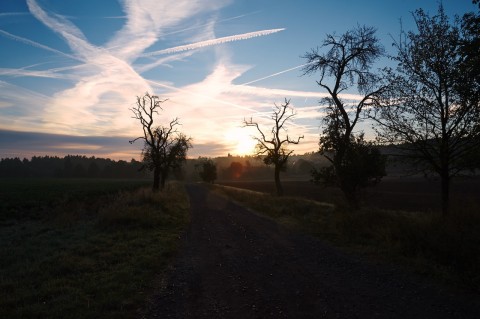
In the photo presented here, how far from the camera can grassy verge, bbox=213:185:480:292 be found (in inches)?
317

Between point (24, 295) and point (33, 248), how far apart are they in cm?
628

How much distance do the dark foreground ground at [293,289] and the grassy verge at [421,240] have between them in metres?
0.74

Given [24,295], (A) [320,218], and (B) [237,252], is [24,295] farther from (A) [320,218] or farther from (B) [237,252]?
(A) [320,218]

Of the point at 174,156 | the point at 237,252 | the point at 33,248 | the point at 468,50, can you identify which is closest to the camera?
the point at 468,50

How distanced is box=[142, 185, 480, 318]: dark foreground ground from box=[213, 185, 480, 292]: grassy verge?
0.74 m

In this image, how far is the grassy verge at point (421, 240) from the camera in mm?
8055

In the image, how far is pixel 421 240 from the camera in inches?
386

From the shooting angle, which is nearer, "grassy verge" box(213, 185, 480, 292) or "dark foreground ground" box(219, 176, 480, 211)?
"grassy verge" box(213, 185, 480, 292)

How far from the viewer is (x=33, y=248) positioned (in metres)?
12.4

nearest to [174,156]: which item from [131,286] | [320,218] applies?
[320,218]

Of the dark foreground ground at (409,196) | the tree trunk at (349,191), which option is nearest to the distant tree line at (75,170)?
the dark foreground ground at (409,196)

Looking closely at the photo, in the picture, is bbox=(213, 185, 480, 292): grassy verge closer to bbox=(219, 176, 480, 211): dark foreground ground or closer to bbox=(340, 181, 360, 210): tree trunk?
bbox=(219, 176, 480, 211): dark foreground ground

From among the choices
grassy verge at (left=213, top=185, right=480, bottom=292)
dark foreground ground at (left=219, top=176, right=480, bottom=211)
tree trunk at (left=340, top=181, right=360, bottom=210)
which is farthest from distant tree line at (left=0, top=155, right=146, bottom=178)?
grassy verge at (left=213, top=185, right=480, bottom=292)

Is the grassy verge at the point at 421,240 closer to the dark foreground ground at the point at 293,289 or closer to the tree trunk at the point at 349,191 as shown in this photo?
the dark foreground ground at the point at 293,289
